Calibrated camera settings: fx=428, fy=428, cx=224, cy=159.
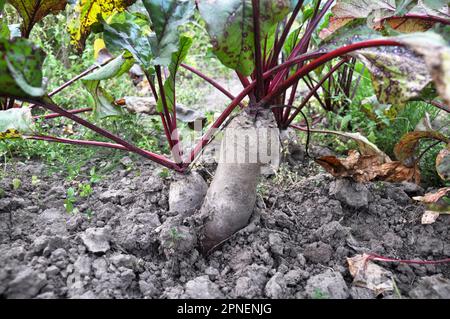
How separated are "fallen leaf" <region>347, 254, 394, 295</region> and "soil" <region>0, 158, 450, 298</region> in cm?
2

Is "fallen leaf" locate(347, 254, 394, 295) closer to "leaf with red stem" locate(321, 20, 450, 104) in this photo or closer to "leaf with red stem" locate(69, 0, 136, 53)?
"leaf with red stem" locate(321, 20, 450, 104)

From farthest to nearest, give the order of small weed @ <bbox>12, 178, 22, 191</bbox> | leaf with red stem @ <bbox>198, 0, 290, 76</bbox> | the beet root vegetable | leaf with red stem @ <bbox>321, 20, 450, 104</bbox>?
small weed @ <bbox>12, 178, 22, 191</bbox> → the beet root vegetable → leaf with red stem @ <bbox>198, 0, 290, 76</bbox> → leaf with red stem @ <bbox>321, 20, 450, 104</bbox>

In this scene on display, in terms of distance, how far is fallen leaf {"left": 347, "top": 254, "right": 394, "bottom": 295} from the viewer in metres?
1.18

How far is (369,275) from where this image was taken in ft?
3.97

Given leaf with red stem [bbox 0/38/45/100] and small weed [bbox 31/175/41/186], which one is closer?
leaf with red stem [bbox 0/38/45/100]

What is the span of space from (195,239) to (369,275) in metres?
0.52

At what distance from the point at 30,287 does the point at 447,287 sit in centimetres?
106

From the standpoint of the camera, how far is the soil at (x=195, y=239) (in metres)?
1.14

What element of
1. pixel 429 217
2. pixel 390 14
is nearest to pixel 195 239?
pixel 429 217

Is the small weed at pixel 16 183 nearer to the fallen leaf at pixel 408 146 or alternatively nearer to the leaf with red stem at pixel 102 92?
the leaf with red stem at pixel 102 92

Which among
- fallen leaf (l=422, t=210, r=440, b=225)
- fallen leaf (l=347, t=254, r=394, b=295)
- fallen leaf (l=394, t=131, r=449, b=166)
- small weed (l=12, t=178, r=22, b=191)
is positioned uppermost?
fallen leaf (l=394, t=131, r=449, b=166)

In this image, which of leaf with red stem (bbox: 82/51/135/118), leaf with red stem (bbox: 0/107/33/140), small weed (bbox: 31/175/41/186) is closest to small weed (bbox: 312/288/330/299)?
leaf with red stem (bbox: 82/51/135/118)
